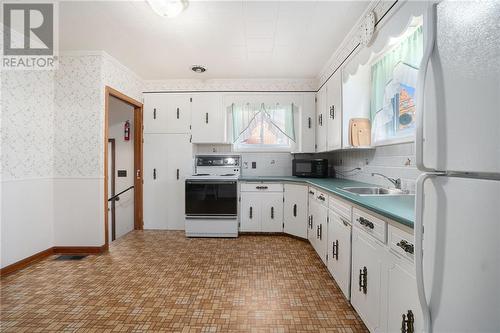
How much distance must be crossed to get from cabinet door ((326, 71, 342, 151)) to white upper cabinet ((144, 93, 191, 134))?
2218 millimetres

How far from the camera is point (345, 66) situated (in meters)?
2.77

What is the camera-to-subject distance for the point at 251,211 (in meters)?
3.92

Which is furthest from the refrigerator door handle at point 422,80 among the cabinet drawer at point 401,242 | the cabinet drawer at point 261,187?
the cabinet drawer at point 261,187

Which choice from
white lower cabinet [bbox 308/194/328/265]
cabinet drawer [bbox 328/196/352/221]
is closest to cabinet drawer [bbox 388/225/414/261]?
cabinet drawer [bbox 328/196/352/221]

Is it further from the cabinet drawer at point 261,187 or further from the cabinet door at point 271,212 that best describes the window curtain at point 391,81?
the cabinet door at point 271,212

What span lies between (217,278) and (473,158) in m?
2.34

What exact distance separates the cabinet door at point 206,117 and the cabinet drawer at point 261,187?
2.87ft

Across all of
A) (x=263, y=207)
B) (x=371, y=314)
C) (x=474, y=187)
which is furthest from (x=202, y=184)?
(x=474, y=187)

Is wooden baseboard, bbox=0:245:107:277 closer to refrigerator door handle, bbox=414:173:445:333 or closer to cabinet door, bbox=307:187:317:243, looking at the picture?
cabinet door, bbox=307:187:317:243

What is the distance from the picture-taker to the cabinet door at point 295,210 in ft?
11.8

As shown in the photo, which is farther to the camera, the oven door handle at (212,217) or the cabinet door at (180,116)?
the cabinet door at (180,116)

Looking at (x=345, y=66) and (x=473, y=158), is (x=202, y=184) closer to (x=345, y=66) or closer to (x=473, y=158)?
(x=345, y=66)

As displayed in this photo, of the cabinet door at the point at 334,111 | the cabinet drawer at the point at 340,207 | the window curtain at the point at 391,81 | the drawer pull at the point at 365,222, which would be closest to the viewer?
the drawer pull at the point at 365,222

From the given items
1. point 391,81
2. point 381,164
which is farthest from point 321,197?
point 391,81
